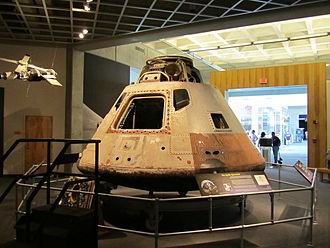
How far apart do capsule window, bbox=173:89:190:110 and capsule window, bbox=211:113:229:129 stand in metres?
0.47

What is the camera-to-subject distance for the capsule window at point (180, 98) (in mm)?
5273

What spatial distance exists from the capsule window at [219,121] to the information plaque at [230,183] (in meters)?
1.07

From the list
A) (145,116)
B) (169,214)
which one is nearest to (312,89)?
(145,116)

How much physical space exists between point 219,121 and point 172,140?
1.05 m

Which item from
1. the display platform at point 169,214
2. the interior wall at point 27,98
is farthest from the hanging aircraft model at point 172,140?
the interior wall at point 27,98

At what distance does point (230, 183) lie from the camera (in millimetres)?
4242

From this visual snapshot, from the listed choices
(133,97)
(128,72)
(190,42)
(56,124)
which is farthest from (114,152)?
(190,42)

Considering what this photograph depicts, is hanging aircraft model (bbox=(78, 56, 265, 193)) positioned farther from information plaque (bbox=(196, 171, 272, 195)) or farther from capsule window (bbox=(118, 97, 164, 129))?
information plaque (bbox=(196, 171, 272, 195))

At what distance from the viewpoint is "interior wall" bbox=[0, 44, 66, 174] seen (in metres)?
9.91

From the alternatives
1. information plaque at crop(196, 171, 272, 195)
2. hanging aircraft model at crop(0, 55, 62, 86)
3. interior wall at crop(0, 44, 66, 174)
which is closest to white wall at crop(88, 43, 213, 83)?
interior wall at crop(0, 44, 66, 174)

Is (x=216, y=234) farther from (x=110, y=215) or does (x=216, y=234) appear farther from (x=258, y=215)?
(x=110, y=215)

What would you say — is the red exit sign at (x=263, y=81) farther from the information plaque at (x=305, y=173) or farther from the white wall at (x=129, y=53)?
the information plaque at (x=305, y=173)

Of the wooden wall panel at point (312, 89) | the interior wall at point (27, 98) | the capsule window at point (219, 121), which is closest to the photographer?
the capsule window at point (219, 121)

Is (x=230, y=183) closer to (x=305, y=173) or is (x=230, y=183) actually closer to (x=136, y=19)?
(x=305, y=173)
